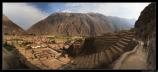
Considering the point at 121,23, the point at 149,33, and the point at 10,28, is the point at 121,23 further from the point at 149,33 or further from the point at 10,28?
the point at 10,28

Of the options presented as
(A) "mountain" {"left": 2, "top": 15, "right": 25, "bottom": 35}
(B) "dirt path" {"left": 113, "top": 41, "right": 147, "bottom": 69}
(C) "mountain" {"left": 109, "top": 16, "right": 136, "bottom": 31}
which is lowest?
(B) "dirt path" {"left": 113, "top": 41, "right": 147, "bottom": 69}

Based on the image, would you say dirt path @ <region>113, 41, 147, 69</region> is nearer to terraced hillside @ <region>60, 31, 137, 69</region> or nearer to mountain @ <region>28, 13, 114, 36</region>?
terraced hillside @ <region>60, 31, 137, 69</region>

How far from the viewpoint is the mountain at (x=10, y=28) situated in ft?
26.0

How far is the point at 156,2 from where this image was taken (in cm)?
804

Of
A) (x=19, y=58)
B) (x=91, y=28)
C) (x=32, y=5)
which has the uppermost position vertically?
(x=32, y=5)

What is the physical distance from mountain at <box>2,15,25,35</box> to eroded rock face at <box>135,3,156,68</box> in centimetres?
305

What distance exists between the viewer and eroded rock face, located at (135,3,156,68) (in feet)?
26.0

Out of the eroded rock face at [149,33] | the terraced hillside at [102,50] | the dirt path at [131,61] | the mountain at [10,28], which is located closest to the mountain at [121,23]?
the terraced hillside at [102,50]

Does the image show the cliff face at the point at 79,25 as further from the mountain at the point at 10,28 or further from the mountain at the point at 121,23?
the mountain at the point at 10,28

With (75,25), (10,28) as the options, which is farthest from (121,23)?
(10,28)

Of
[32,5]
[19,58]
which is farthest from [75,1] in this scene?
[19,58]

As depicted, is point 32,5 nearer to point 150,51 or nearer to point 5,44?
point 5,44

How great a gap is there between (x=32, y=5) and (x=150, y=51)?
3246 millimetres

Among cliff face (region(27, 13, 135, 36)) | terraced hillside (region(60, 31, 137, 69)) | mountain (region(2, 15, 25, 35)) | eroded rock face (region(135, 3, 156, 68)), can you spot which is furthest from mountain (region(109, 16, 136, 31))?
mountain (region(2, 15, 25, 35))
